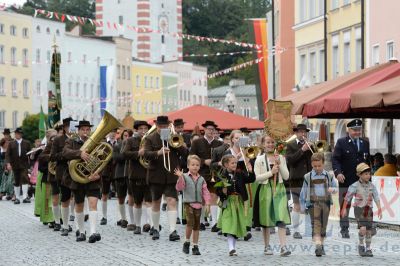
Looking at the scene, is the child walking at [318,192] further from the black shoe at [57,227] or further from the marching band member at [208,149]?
the black shoe at [57,227]

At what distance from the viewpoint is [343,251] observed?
17.8 meters

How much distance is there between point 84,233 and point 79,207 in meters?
0.41

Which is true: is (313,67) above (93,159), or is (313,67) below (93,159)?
above

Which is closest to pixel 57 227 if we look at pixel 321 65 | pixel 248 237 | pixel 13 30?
pixel 248 237

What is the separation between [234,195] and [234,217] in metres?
0.36

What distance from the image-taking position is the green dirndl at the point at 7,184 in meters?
34.4

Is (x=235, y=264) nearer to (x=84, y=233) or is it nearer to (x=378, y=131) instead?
(x=84, y=233)

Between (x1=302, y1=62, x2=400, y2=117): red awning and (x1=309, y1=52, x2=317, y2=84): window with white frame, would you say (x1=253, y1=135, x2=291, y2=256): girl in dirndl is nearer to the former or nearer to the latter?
(x1=302, y1=62, x2=400, y2=117): red awning

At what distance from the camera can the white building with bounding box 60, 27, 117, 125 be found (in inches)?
4638

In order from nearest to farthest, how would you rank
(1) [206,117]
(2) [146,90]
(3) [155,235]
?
(3) [155,235] → (1) [206,117] → (2) [146,90]

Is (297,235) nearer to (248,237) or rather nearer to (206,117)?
(248,237)

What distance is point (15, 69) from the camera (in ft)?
363

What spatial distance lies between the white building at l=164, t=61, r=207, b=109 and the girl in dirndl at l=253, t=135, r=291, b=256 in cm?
12238

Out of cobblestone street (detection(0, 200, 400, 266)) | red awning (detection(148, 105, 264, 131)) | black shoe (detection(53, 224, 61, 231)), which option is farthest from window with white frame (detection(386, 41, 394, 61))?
black shoe (detection(53, 224, 61, 231))
